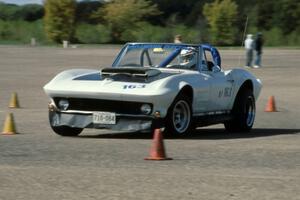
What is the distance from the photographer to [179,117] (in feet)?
43.7

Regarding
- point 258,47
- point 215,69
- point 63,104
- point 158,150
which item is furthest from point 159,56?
point 258,47

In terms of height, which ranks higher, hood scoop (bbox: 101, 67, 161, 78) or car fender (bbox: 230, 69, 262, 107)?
hood scoop (bbox: 101, 67, 161, 78)

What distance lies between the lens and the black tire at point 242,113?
1496 centimetres

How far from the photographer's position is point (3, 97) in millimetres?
23375

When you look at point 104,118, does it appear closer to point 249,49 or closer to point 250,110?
point 250,110

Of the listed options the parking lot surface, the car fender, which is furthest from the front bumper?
the car fender

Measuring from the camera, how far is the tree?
3875 inches

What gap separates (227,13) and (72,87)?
278 ft

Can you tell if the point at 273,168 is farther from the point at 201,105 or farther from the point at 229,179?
the point at 201,105

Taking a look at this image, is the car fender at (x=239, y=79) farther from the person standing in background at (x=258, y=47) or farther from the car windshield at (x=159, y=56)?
the person standing in background at (x=258, y=47)

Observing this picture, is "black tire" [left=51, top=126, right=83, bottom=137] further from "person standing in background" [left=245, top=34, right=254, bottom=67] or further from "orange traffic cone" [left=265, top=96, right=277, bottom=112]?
"person standing in background" [left=245, top=34, right=254, bottom=67]

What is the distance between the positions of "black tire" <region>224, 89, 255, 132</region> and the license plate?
2.87 m

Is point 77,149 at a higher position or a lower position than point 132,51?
lower

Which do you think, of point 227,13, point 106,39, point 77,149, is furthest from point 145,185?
point 106,39
